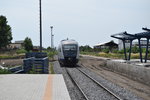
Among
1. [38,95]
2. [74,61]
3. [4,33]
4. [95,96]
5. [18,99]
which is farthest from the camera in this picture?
[4,33]

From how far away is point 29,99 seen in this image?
9594 millimetres

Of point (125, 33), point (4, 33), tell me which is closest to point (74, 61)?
point (125, 33)

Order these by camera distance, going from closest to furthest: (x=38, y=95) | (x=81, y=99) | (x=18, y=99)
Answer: (x=18, y=99) < (x=38, y=95) < (x=81, y=99)

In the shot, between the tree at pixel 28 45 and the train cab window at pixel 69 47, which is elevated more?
the tree at pixel 28 45

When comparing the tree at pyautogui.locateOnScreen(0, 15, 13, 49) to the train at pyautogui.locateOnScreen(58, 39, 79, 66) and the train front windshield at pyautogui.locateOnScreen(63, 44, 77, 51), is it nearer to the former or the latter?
the train at pyautogui.locateOnScreen(58, 39, 79, 66)

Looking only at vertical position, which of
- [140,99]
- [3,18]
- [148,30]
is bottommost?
[140,99]

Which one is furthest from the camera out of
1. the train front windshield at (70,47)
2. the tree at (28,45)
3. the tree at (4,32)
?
the tree at (28,45)

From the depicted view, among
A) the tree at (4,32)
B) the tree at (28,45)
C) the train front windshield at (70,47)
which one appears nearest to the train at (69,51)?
the train front windshield at (70,47)

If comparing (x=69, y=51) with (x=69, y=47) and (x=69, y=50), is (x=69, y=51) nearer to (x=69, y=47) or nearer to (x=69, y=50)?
(x=69, y=50)

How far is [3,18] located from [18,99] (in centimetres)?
6276

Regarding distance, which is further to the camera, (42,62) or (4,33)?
(4,33)

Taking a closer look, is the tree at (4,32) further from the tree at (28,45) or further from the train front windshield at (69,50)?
the train front windshield at (69,50)

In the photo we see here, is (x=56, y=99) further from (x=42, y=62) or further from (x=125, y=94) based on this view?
(x=42, y=62)

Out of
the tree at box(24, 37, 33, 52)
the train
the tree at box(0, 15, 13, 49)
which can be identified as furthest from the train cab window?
the tree at box(24, 37, 33, 52)
